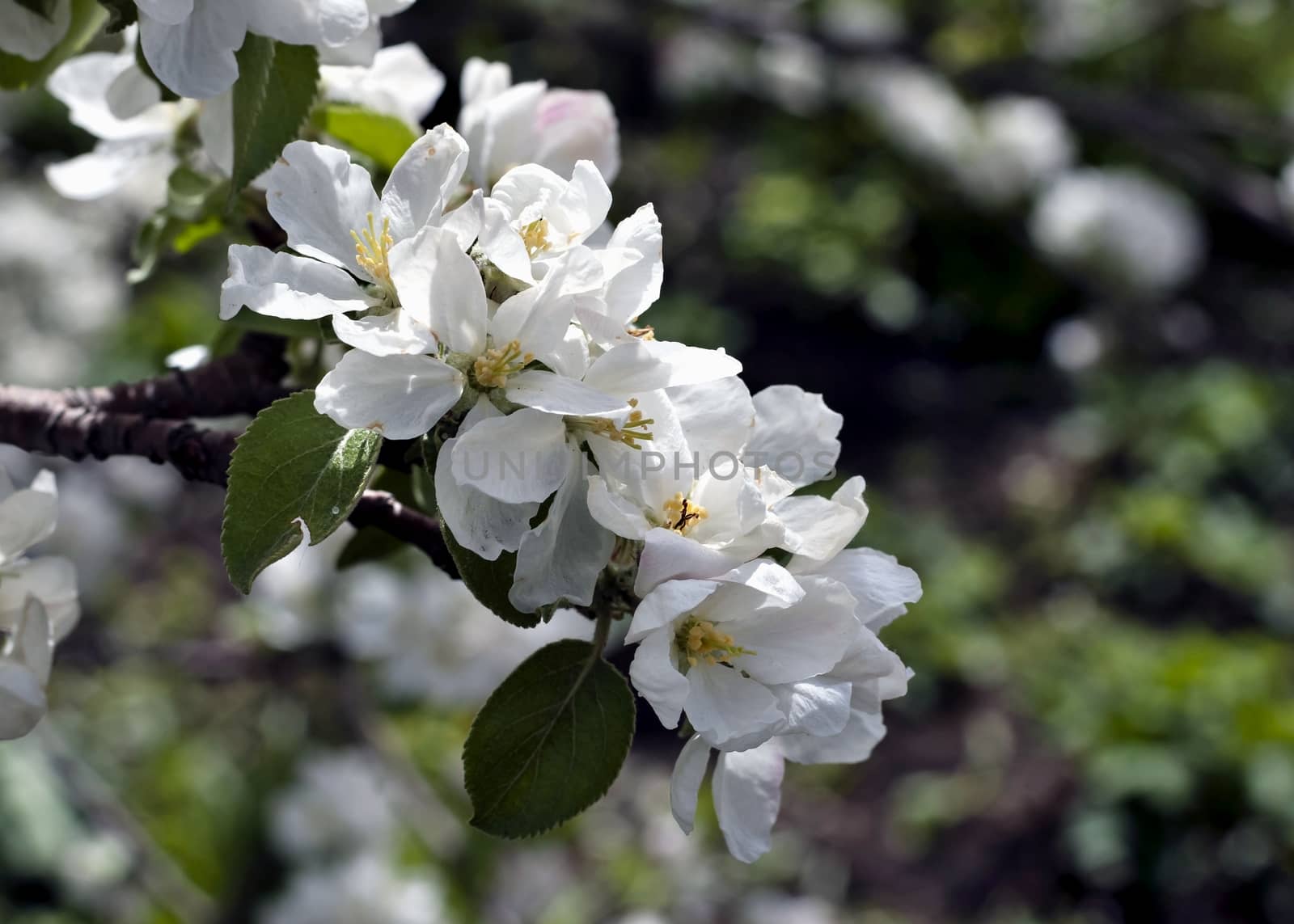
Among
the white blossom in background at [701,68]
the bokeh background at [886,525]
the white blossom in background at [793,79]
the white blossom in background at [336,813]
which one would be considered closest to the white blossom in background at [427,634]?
the bokeh background at [886,525]

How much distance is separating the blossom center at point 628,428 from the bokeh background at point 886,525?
20.7 inches

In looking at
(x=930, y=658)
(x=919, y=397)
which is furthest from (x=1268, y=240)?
(x=930, y=658)

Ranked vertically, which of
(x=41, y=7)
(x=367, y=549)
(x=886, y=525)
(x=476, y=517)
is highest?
(x=41, y=7)

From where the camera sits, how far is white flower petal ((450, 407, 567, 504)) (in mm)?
569

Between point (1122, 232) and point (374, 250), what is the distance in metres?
4.72

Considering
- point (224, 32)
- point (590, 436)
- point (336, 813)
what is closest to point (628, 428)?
point (590, 436)

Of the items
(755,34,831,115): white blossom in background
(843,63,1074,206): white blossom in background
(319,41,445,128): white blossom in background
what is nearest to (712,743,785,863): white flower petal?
(319,41,445,128): white blossom in background

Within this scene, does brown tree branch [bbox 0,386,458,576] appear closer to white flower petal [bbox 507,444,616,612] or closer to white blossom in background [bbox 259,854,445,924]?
white flower petal [bbox 507,444,616,612]

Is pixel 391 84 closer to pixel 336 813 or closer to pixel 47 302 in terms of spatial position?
pixel 336 813

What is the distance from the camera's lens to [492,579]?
0.61 m

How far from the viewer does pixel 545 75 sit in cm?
Result: 568

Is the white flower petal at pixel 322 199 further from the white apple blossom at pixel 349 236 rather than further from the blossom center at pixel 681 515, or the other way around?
the blossom center at pixel 681 515

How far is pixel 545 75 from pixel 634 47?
2.02 feet

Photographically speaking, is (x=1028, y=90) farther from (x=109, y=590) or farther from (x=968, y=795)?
(x=109, y=590)
